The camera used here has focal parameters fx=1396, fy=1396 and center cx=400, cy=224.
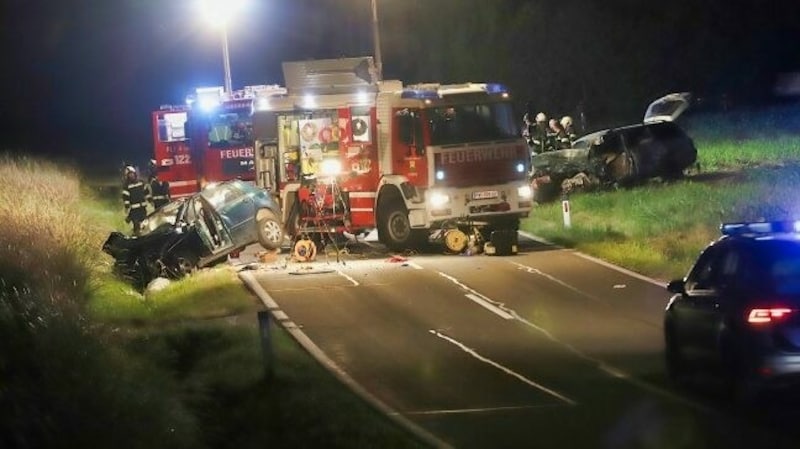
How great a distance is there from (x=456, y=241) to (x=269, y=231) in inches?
148

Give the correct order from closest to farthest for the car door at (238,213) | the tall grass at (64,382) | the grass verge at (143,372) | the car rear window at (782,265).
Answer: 1. the tall grass at (64,382)
2. the grass verge at (143,372)
3. the car rear window at (782,265)
4. the car door at (238,213)

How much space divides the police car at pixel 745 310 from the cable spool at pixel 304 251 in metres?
13.6

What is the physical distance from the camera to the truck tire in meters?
27.3

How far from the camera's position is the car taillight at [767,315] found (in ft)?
39.0

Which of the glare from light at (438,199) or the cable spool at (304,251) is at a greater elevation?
the glare from light at (438,199)

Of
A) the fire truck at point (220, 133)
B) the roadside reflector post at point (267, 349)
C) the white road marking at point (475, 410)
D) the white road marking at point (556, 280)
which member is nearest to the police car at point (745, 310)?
the white road marking at point (475, 410)

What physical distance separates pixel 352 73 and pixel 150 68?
6419cm

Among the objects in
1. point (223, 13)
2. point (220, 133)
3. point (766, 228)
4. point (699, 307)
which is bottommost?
point (699, 307)

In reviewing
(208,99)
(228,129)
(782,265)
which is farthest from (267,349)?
(208,99)

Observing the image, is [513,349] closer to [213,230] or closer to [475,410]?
[475,410]

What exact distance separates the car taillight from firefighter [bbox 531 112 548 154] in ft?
81.3

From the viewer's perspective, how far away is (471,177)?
26.6 metres

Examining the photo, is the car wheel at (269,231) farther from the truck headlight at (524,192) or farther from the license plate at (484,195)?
the truck headlight at (524,192)

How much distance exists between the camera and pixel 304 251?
87.5ft
